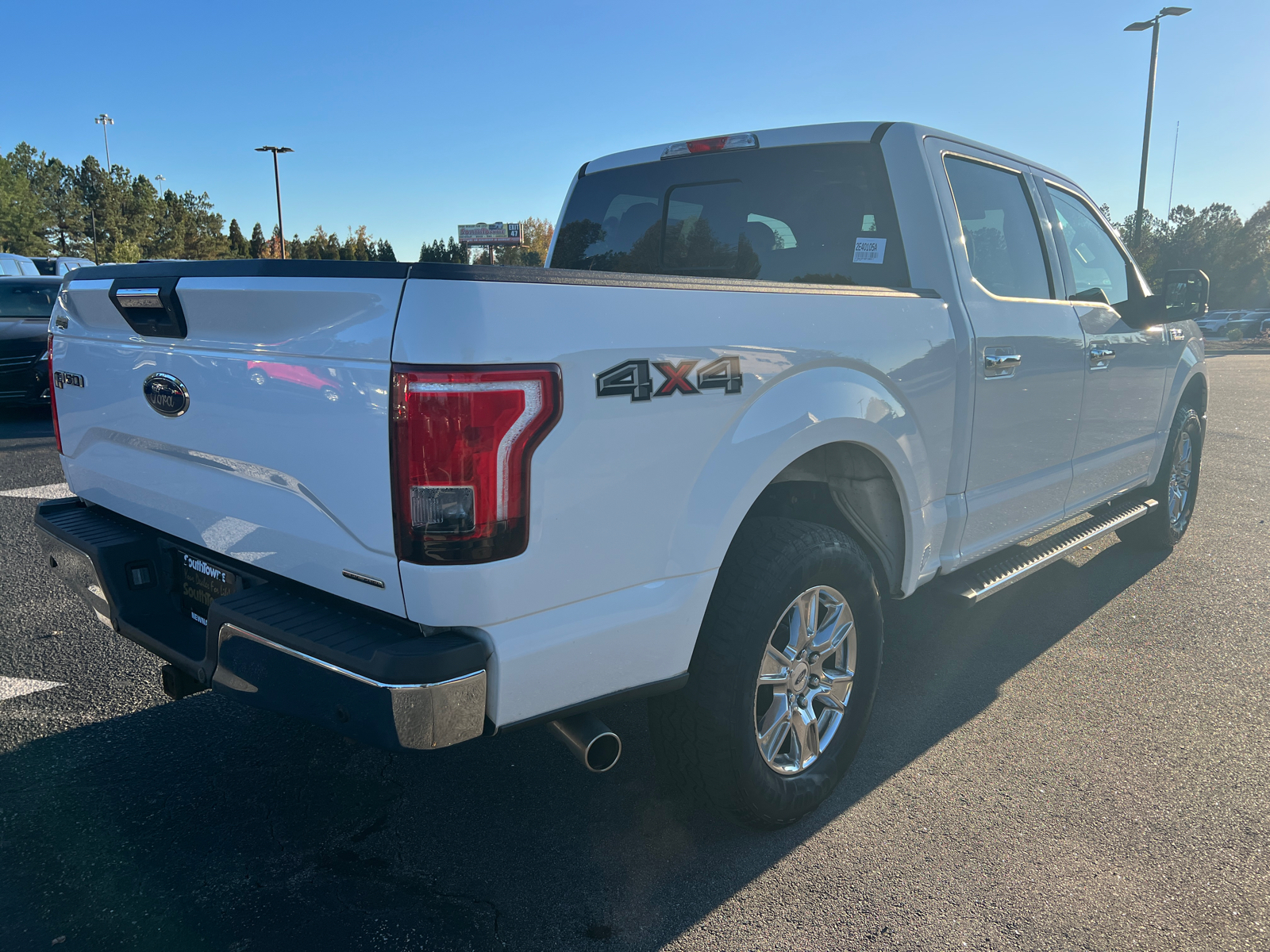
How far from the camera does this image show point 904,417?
2.83 metres

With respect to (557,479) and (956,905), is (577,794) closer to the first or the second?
(956,905)

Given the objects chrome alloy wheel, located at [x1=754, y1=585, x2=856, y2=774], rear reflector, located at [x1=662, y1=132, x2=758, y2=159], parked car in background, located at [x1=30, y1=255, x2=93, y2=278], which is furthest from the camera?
parked car in background, located at [x1=30, y1=255, x2=93, y2=278]

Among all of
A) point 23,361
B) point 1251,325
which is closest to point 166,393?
point 23,361

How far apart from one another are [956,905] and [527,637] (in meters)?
1.42

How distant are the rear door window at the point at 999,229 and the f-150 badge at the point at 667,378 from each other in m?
1.60

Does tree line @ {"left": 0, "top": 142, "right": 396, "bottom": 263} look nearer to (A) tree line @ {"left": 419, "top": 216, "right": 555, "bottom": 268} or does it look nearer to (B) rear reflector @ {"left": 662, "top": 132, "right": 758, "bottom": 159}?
(A) tree line @ {"left": 419, "top": 216, "right": 555, "bottom": 268}

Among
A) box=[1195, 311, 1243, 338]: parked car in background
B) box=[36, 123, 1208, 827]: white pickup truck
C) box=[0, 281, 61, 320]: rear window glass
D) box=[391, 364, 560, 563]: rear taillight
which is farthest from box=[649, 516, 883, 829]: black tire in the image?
box=[1195, 311, 1243, 338]: parked car in background

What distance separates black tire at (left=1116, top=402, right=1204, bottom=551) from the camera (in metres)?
5.30

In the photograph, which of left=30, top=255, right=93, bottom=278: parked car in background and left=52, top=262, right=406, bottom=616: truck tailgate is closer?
left=52, top=262, right=406, bottom=616: truck tailgate

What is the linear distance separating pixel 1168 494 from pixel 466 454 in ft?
16.9

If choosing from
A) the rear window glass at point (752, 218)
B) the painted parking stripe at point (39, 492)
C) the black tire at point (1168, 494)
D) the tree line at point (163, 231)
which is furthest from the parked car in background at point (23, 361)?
the tree line at point (163, 231)

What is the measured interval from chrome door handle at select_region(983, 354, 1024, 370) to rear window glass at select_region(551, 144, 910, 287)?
15.5 inches

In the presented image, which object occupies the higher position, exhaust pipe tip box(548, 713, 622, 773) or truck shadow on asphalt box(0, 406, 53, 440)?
exhaust pipe tip box(548, 713, 622, 773)

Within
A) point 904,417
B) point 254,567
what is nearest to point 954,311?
point 904,417
